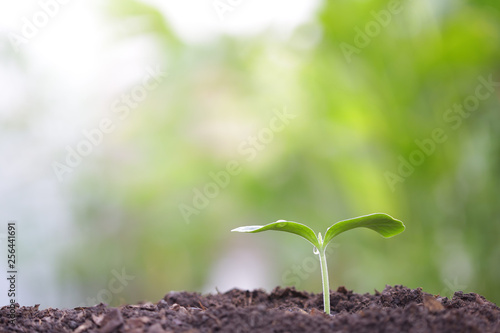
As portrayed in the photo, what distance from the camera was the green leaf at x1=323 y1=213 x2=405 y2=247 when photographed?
Answer: 2.38ft

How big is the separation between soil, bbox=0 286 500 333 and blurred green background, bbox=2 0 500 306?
1277mm

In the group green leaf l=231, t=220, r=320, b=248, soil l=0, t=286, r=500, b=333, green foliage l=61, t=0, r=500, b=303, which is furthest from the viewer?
green foliage l=61, t=0, r=500, b=303

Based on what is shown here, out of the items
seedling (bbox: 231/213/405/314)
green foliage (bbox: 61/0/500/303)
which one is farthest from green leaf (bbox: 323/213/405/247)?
green foliage (bbox: 61/0/500/303)

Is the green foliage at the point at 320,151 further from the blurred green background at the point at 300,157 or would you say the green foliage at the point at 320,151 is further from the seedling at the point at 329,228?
the seedling at the point at 329,228

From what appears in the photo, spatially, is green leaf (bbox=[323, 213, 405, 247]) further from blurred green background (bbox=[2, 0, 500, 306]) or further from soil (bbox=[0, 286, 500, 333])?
blurred green background (bbox=[2, 0, 500, 306])

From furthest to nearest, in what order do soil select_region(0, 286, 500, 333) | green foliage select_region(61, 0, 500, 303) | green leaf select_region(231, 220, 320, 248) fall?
green foliage select_region(61, 0, 500, 303) < green leaf select_region(231, 220, 320, 248) < soil select_region(0, 286, 500, 333)

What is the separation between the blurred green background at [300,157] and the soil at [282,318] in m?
1.28

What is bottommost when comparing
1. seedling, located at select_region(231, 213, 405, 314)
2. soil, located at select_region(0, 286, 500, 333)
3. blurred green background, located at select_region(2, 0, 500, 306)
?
soil, located at select_region(0, 286, 500, 333)

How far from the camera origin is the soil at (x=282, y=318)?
1.92 ft

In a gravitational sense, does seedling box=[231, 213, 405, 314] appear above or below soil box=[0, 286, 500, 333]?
above

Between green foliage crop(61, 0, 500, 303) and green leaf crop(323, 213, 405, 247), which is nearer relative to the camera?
green leaf crop(323, 213, 405, 247)

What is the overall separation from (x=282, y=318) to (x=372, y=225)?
0.25 meters

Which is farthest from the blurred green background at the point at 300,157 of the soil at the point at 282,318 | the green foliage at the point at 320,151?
the soil at the point at 282,318

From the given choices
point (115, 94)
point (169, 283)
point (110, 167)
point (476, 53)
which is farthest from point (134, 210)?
point (476, 53)
